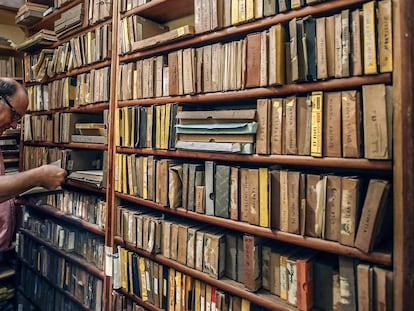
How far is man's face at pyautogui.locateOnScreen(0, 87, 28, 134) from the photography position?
5.46 ft

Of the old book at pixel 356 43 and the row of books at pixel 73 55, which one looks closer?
the old book at pixel 356 43

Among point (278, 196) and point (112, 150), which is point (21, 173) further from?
point (278, 196)

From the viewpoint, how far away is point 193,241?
1357 mm

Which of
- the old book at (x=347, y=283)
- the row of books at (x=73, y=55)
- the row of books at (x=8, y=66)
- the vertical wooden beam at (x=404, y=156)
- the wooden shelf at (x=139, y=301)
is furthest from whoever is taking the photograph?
the row of books at (x=8, y=66)

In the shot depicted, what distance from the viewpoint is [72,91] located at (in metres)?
2.15

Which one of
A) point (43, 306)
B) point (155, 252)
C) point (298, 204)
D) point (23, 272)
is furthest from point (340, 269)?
point (23, 272)

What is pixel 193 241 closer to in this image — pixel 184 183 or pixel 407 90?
pixel 184 183

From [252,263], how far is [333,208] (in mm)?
372

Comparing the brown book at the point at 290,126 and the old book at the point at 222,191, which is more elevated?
the brown book at the point at 290,126

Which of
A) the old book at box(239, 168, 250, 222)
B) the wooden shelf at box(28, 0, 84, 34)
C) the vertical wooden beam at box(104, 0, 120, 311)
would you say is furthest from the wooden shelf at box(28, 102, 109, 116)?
the old book at box(239, 168, 250, 222)

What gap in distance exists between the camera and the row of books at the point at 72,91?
1857 millimetres

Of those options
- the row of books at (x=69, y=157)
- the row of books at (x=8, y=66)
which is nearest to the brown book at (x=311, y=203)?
the row of books at (x=69, y=157)

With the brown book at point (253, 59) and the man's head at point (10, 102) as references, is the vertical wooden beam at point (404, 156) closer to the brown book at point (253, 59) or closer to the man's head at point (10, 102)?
the brown book at point (253, 59)

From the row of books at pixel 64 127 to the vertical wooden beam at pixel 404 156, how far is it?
58.0 inches
